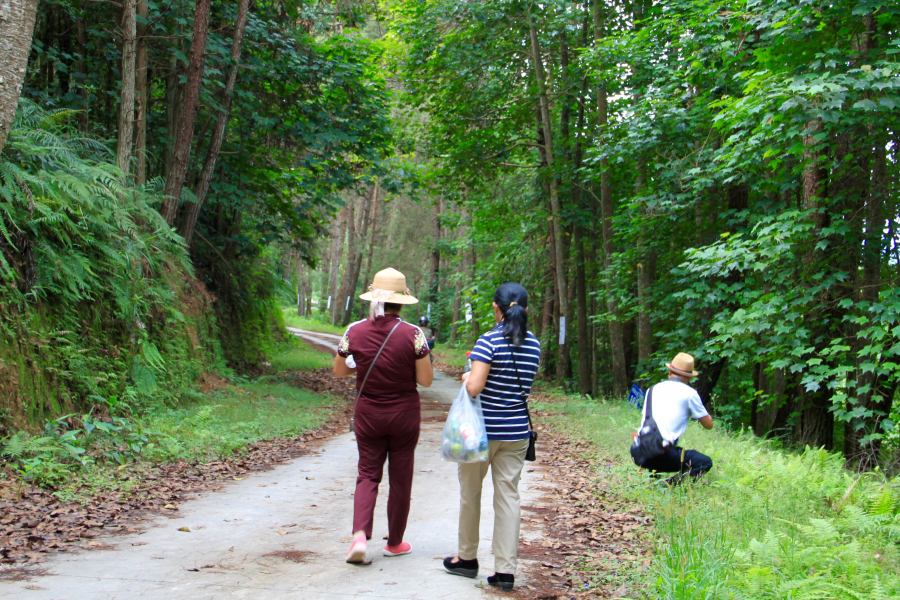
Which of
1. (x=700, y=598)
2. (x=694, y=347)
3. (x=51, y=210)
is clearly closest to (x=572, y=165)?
(x=694, y=347)

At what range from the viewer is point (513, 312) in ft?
16.1

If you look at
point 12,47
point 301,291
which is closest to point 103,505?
point 12,47

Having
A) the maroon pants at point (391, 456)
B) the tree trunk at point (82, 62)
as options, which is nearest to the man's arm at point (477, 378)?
the maroon pants at point (391, 456)

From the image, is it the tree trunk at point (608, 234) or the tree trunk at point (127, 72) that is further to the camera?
the tree trunk at point (608, 234)

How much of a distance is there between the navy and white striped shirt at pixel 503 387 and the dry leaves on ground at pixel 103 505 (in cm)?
324

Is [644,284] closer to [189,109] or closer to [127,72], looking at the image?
[189,109]

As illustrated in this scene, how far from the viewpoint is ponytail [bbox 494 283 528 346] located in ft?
16.1

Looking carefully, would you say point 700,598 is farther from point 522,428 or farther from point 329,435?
point 329,435

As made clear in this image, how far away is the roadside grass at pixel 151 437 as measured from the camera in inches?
269

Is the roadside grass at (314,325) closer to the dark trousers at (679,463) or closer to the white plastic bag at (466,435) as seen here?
the dark trousers at (679,463)

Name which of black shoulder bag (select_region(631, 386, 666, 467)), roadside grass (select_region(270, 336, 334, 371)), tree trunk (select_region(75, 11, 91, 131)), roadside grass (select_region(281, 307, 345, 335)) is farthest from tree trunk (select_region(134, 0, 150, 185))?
roadside grass (select_region(281, 307, 345, 335))

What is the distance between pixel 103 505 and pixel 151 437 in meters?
2.42

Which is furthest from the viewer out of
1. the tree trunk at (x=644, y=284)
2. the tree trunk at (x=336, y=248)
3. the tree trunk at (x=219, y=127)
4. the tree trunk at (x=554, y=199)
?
the tree trunk at (x=336, y=248)

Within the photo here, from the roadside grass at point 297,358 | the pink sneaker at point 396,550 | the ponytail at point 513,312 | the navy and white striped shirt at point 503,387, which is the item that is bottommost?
the roadside grass at point 297,358
